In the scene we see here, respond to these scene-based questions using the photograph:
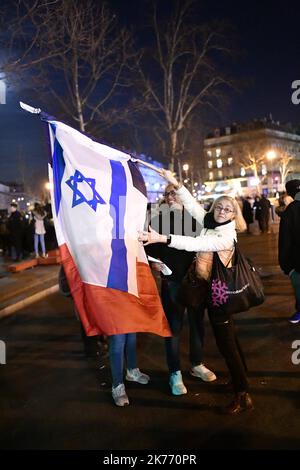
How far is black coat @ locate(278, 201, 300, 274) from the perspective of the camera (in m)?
5.82

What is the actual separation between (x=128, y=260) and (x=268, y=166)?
88.8 m

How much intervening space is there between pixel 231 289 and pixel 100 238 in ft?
4.20

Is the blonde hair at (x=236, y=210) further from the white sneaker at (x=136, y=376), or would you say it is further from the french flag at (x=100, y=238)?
the white sneaker at (x=136, y=376)

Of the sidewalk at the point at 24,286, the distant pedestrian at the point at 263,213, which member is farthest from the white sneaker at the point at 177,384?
the distant pedestrian at the point at 263,213

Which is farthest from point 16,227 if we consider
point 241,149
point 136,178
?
point 241,149

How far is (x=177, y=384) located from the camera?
4.18 meters

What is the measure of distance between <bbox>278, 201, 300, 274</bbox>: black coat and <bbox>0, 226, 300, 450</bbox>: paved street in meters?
0.96

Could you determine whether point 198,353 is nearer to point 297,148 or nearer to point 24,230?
point 24,230

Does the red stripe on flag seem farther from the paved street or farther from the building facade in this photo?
the building facade

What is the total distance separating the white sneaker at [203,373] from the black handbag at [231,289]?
3.31 feet

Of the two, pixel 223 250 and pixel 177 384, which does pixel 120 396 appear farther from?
pixel 223 250

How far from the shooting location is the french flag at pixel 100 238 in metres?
3.95

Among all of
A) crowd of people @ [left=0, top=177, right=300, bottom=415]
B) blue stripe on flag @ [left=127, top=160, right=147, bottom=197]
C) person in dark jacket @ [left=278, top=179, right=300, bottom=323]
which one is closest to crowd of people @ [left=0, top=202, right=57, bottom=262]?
crowd of people @ [left=0, top=177, right=300, bottom=415]

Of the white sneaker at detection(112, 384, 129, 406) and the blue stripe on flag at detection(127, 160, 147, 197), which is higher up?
the blue stripe on flag at detection(127, 160, 147, 197)
